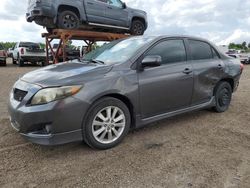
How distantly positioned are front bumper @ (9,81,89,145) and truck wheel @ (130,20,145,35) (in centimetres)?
1022

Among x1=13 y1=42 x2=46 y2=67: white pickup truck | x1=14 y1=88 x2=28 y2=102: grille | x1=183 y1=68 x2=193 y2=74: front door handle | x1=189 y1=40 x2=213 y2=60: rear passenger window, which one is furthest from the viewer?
x1=13 y1=42 x2=46 y2=67: white pickup truck

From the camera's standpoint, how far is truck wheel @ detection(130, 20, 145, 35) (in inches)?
509

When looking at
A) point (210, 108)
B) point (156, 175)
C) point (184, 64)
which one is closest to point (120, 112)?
point (156, 175)

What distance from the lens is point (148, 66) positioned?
3.86m

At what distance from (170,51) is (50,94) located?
2116 mm

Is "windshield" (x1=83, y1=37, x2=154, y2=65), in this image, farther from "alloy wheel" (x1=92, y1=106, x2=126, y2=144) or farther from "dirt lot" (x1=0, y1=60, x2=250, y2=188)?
"dirt lot" (x1=0, y1=60, x2=250, y2=188)

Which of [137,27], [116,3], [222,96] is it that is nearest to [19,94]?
[222,96]

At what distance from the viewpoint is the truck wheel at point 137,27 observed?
1294 cm

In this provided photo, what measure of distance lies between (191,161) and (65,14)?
8840mm

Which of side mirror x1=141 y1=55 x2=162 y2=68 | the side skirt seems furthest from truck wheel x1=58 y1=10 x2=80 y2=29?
side mirror x1=141 y1=55 x2=162 y2=68

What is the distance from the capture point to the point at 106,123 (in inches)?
139

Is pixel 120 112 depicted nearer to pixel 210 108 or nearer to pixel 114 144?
pixel 114 144

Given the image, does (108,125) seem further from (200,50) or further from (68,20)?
(68,20)

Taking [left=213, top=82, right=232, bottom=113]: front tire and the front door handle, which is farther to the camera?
[left=213, top=82, right=232, bottom=113]: front tire
